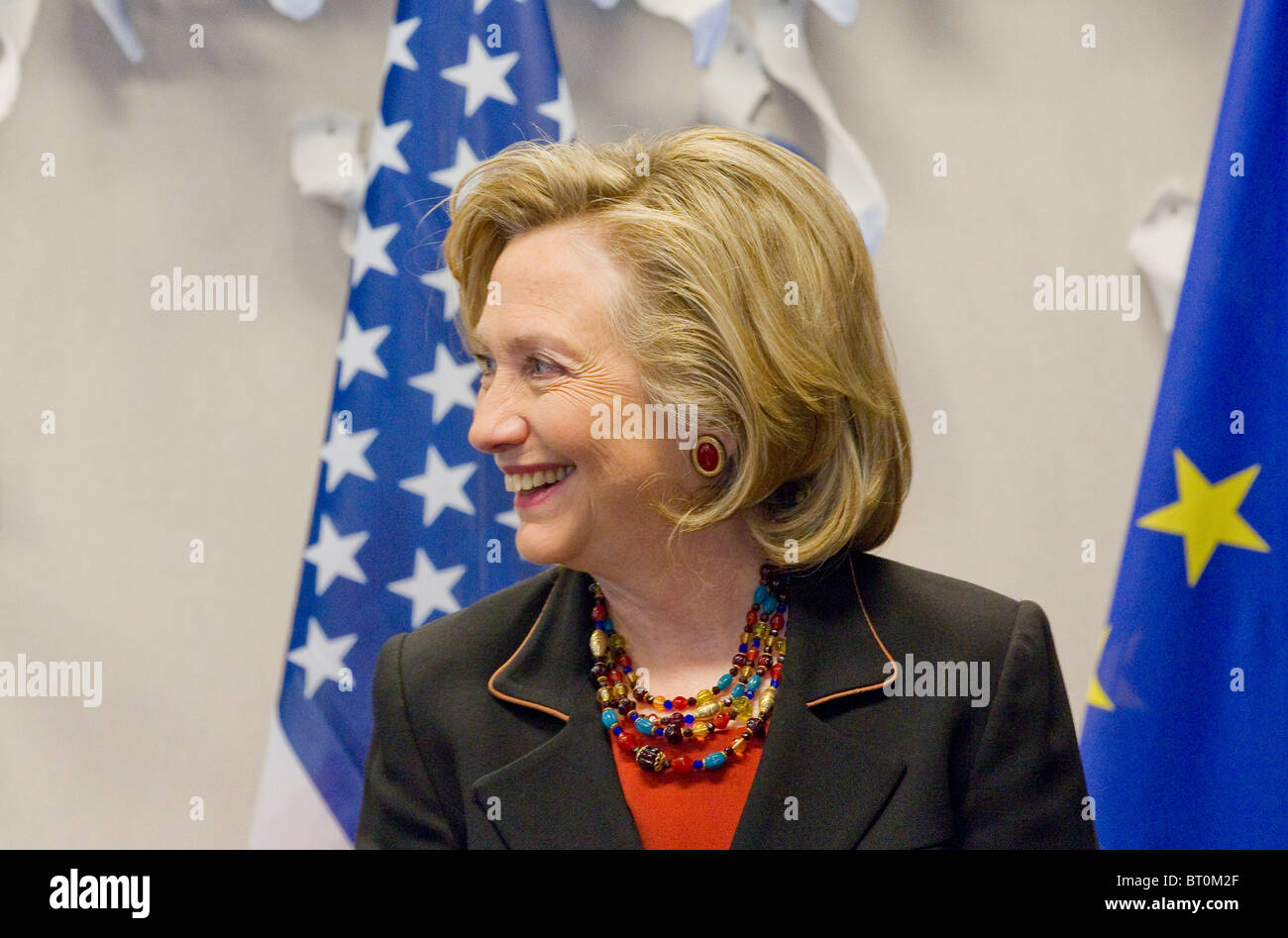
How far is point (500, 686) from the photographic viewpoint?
154 centimetres

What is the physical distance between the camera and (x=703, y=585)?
1.53 m

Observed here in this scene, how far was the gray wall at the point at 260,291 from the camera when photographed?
8.88 ft

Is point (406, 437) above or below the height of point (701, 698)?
above

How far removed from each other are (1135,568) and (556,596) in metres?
1.24

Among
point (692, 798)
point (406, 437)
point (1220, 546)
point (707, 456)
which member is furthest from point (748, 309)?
point (1220, 546)

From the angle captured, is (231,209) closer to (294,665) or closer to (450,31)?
(450,31)

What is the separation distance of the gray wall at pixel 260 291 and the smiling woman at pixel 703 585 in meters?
1.23

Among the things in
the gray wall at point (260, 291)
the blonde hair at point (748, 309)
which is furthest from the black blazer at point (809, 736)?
the gray wall at point (260, 291)

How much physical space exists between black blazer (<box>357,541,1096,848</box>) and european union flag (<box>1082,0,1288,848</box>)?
0.84m

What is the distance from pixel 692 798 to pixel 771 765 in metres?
0.10

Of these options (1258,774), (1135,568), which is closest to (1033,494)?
(1135,568)

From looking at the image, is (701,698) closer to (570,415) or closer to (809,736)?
(809,736)

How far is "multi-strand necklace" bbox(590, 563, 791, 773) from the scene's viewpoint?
57.9 inches

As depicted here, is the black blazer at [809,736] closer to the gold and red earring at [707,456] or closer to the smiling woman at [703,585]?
the smiling woman at [703,585]
